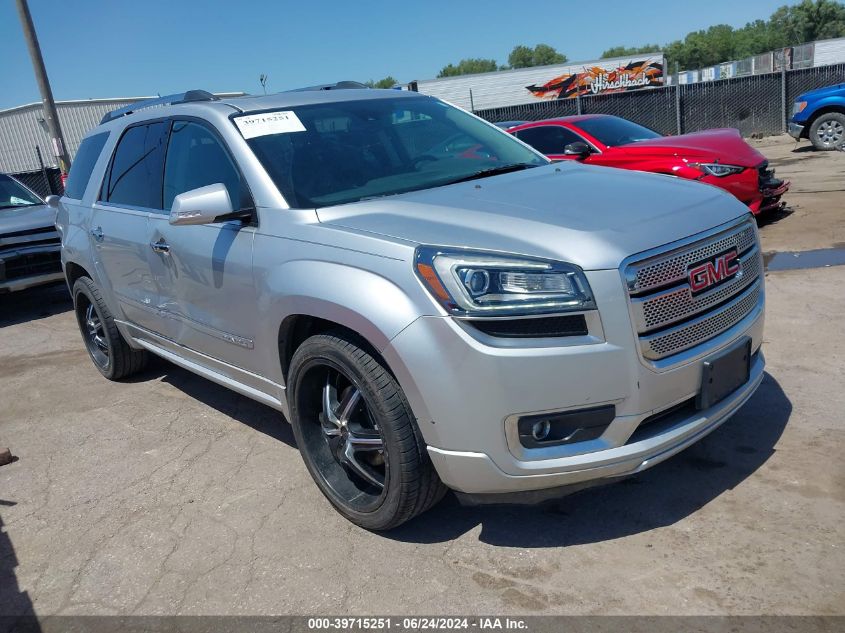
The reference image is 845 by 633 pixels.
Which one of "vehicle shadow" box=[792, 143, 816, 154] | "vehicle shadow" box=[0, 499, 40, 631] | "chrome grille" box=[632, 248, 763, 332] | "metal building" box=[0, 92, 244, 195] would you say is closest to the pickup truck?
"vehicle shadow" box=[792, 143, 816, 154]

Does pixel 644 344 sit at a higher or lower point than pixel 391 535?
higher

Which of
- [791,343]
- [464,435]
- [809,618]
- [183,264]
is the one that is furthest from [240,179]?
[791,343]

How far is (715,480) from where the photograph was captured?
10.6 ft

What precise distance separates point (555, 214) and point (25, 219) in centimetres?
814

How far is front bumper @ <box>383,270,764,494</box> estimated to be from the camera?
97.8 inches

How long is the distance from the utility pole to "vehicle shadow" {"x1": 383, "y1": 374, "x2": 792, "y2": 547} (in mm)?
13188

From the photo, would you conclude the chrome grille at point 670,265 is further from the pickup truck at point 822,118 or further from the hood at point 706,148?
the pickup truck at point 822,118

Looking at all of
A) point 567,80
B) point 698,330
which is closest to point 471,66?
point 567,80

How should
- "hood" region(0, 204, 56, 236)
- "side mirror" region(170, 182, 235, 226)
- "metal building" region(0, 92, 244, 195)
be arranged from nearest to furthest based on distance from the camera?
"side mirror" region(170, 182, 235, 226) → "hood" region(0, 204, 56, 236) → "metal building" region(0, 92, 244, 195)

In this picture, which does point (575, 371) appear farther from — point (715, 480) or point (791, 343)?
point (791, 343)

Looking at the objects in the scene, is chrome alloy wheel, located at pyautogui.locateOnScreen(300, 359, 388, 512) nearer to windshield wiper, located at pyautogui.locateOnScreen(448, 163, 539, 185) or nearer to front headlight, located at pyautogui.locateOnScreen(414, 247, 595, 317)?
front headlight, located at pyautogui.locateOnScreen(414, 247, 595, 317)

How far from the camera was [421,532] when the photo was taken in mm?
3131

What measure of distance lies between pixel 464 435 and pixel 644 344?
0.72m

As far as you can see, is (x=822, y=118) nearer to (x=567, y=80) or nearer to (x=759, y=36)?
(x=567, y=80)
